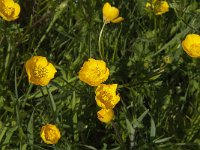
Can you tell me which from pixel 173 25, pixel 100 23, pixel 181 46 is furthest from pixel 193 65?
pixel 100 23

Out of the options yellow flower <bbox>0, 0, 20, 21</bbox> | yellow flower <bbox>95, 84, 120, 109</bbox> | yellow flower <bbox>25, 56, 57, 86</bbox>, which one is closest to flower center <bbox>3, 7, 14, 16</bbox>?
yellow flower <bbox>0, 0, 20, 21</bbox>

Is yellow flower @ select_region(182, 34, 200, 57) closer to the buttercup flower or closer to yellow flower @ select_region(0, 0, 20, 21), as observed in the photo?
the buttercup flower

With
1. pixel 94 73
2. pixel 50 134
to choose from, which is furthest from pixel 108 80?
pixel 50 134

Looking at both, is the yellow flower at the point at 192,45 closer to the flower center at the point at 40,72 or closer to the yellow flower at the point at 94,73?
the yellow flower at the point at 94,73

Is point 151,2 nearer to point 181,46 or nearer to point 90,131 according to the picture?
point 181,46

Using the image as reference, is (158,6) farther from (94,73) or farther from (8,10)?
(8,10)

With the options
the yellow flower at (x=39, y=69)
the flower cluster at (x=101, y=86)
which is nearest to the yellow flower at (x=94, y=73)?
the flower cluster at (x=101, y=86)

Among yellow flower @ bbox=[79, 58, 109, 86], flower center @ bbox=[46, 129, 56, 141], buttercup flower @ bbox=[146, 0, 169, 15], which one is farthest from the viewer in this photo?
buttercup flower @ bbox=[146, 0, 169, 15]
